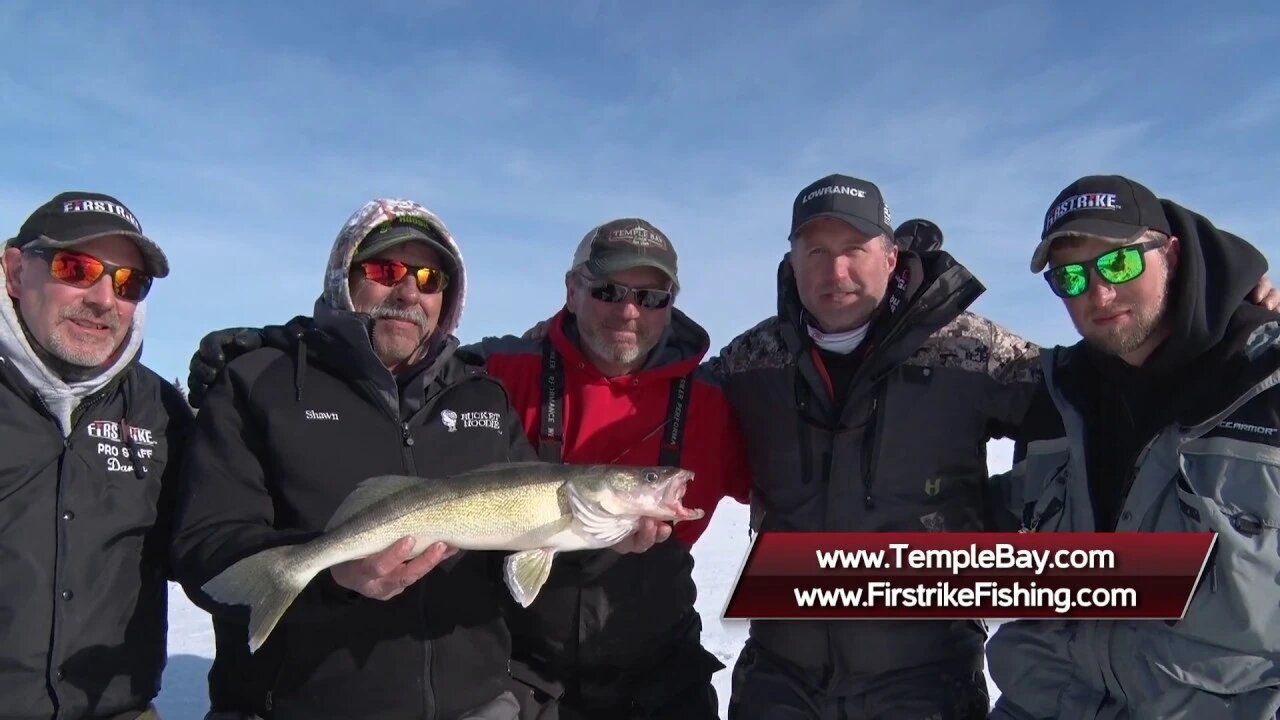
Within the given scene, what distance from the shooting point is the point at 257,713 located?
4.06 m

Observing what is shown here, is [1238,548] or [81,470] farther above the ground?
[81,470]

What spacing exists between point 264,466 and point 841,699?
337 centimetres

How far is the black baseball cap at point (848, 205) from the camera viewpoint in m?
5.21

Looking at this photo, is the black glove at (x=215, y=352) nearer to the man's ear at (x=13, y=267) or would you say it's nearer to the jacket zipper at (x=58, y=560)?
the jacket zipper at (x=58, y=560)

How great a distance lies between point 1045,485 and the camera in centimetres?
472

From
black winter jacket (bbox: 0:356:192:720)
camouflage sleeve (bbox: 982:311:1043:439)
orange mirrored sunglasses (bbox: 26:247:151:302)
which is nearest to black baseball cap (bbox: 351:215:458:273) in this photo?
orange mirrored sunglasses (bbox: 26:247:151:302)

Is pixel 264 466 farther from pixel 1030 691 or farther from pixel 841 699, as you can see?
pixel 1030 691

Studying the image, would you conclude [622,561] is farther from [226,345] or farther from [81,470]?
[81,470]

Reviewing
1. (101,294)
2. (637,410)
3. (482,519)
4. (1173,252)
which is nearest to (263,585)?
(482,519)

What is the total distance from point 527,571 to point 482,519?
0.41 m

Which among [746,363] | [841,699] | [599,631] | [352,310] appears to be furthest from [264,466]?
[841,699]

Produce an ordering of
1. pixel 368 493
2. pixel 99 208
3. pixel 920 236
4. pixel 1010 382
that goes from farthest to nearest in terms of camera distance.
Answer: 1. pixel 920 236
2. pixel 1010 382
3. pixel 99 208
4. pixel 368 493

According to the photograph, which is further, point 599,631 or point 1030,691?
point 599,631

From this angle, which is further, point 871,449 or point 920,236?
point 920,236
